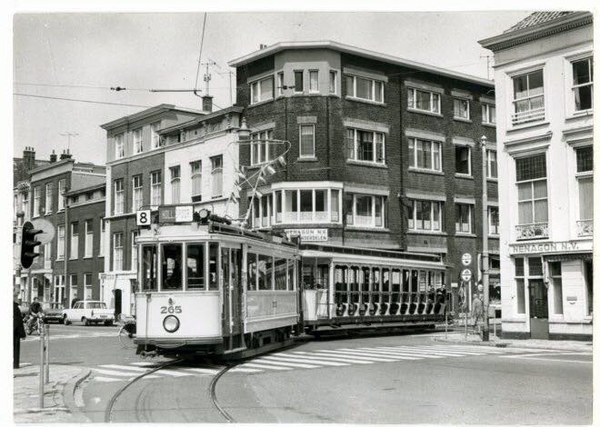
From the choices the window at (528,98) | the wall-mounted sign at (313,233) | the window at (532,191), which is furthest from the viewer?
the wall-mounted sign at (313,233)

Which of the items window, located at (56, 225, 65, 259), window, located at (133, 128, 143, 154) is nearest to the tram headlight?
window, located at (133, 128, 143, 154)

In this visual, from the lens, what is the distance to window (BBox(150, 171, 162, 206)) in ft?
153

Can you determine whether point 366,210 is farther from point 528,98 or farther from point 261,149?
point 528,98

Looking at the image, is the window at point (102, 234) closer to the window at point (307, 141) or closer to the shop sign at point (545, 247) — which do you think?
the window at point (307, 141)

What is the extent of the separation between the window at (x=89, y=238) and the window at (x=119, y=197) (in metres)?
Result: 3.30

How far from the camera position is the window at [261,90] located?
3858 cm


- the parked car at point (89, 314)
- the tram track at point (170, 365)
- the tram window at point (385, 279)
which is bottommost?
the parked car at point (89, 314)

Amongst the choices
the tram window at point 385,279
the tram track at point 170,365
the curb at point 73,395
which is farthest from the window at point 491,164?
the curb at point 73,395

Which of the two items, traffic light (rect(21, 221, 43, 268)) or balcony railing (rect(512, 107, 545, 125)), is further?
balcony railing (rect(512, 107, 545, 125))

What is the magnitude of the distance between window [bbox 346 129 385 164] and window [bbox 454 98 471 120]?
5758mm

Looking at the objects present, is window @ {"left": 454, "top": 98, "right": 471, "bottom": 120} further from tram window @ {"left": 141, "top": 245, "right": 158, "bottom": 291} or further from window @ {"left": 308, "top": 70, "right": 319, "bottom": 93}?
tram window @ {"left": 141, "top": 245, "right": 158, "bottom": 291}

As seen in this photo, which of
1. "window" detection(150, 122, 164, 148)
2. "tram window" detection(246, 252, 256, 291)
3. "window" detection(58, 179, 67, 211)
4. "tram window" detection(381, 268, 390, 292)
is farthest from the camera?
"window" detection(58, 179, 67, 211)

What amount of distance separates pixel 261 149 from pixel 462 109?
12.1m

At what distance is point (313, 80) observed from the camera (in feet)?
123
